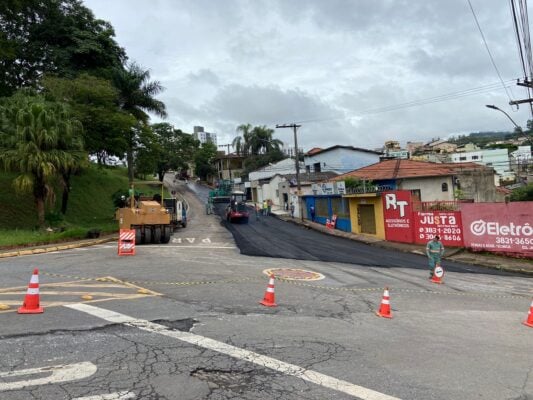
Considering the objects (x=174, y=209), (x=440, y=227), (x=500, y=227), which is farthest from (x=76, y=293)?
(x=174, y=209)

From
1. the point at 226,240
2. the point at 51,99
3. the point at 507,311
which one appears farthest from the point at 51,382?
the point at 51,99

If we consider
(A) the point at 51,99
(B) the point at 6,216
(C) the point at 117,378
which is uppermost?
(A) the point at 51,99

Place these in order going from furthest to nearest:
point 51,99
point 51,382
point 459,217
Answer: point 51,99
point 459,217
point 51,382

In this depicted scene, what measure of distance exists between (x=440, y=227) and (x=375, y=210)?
6281 millimetres

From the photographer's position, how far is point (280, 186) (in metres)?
55.6

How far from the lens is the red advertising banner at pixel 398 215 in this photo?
28656 millimetres

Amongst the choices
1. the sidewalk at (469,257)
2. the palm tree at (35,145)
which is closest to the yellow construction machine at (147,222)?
the palm tree at (35,145)

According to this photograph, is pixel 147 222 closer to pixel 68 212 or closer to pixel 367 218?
pixel 68 212

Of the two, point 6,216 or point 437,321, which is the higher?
point 6,216

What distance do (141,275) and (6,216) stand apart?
21.4 m

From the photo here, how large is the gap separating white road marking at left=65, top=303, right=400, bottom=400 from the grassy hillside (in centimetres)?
1491

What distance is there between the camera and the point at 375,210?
3209 cm

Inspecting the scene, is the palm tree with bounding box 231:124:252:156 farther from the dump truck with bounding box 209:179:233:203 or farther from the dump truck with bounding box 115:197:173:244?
the dump truck with bounding box 115:197:173:244

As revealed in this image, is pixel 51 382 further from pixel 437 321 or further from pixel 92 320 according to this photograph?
pixel 437 321
